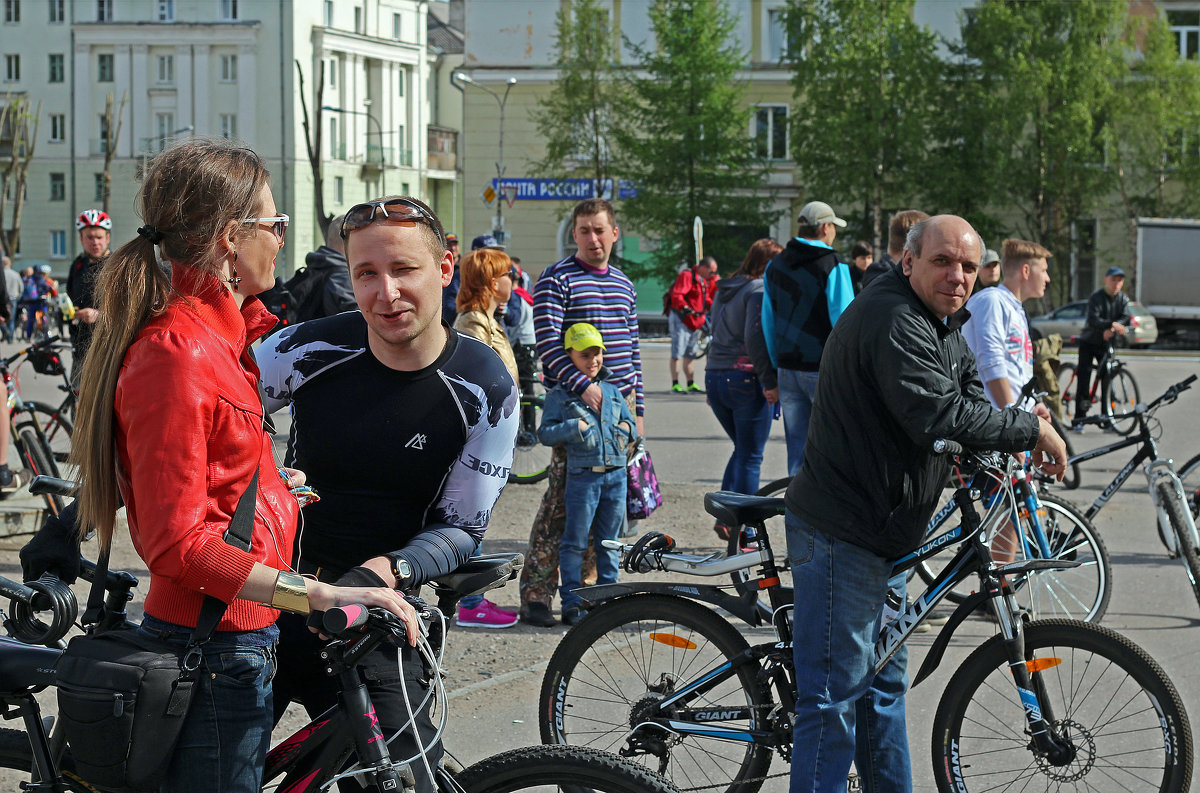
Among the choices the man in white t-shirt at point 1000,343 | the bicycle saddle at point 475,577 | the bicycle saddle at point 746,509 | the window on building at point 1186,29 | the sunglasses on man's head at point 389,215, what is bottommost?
the bicycle saddle at point 746,509

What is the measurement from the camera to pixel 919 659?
239 inches

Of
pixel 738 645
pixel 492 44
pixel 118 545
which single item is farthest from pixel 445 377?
pixel 492 44

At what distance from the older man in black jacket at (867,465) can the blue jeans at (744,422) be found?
183 inches

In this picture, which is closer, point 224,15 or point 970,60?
point 970,60

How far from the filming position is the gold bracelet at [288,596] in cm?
231

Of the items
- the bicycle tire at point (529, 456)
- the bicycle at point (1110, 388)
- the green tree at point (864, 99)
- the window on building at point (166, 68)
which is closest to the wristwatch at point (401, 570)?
the bicycle tire at point (529, 456)

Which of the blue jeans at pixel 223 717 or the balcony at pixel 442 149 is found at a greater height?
the balcony at pixel 442 149

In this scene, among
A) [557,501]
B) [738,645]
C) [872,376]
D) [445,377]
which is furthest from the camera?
[557,501]

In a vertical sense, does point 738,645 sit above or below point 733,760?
above

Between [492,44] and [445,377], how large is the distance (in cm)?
4927

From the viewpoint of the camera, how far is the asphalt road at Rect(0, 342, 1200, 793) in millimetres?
5129

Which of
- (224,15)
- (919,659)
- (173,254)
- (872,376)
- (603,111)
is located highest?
(224,15)

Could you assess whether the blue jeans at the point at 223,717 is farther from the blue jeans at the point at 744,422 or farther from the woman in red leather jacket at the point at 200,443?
the blue jeans at the point at 744,422

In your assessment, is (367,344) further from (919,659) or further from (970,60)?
(970,60)
